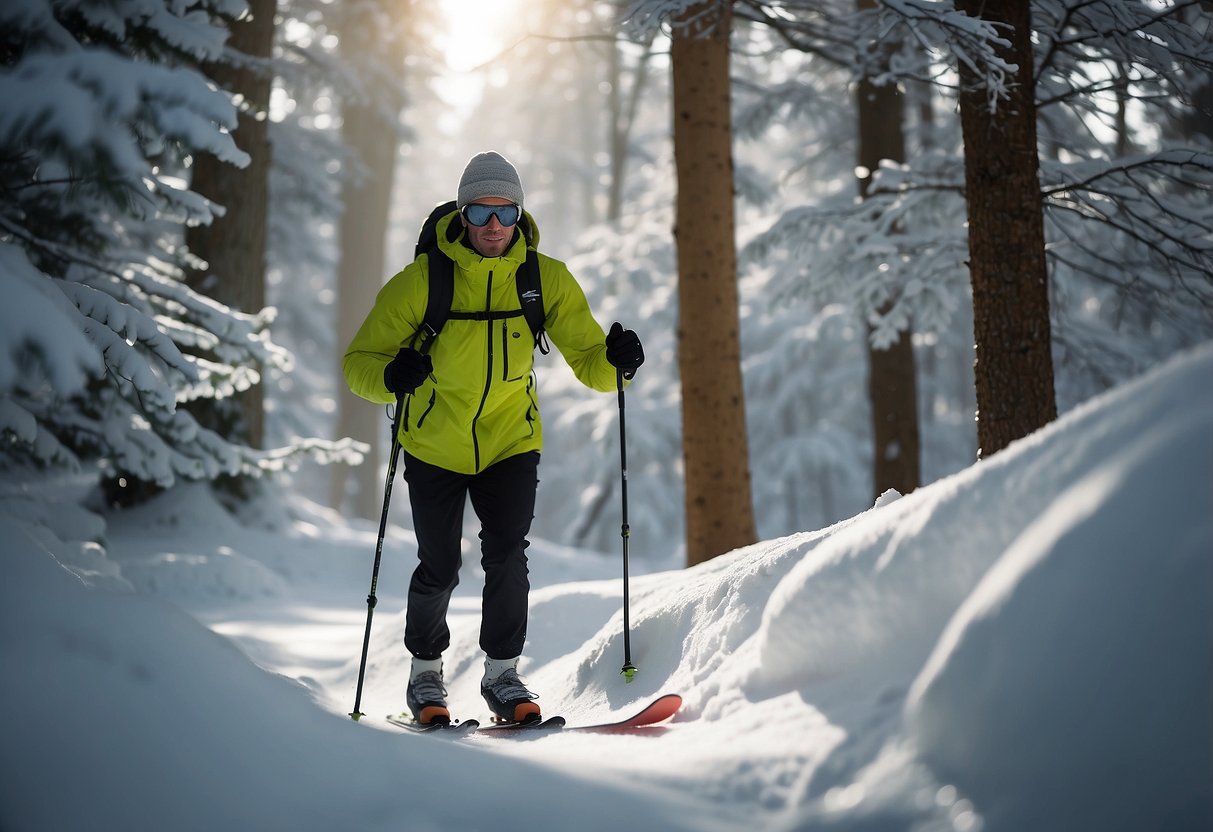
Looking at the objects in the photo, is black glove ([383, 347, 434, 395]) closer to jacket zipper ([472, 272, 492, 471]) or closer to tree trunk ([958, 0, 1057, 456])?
jacket zipper ([472, 272, 492, 471])

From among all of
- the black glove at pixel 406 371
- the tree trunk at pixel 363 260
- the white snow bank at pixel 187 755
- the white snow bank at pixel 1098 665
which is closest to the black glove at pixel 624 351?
the black glove at pixel 406 371

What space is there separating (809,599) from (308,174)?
14.2 m

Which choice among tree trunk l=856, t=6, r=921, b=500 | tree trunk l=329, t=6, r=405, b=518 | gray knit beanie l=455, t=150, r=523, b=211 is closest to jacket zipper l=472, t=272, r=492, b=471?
gray knit beanie l=455, t=150, r=523, b=211

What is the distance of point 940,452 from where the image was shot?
23922 millimetres

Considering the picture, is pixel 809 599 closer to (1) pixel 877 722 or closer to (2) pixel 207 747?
(1) pixel 877 722

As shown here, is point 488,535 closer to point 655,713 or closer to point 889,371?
point 655,713

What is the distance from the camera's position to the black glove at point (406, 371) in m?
3.71

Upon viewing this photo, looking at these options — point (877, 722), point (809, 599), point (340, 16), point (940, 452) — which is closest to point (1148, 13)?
point (809, 599)

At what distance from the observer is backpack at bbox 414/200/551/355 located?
3934mm

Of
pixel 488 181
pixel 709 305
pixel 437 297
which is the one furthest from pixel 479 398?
pixel 709 305

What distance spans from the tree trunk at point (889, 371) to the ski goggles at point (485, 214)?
249 inches

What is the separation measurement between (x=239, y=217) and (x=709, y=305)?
542cm

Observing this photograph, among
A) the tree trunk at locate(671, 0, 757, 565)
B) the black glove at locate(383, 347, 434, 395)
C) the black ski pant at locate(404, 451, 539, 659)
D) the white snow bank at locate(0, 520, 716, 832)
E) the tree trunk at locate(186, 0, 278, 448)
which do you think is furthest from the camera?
the tree trunk at locate(186, 0, 278, 448)

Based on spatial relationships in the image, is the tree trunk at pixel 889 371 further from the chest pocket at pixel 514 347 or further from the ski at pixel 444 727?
the ski at pixel 444 727
